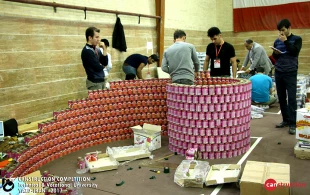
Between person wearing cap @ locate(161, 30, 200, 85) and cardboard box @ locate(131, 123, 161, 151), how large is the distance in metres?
0.91

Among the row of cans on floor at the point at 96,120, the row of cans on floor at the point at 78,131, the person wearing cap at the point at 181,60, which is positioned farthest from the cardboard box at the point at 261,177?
the row of cans on floor at the point at 78,131

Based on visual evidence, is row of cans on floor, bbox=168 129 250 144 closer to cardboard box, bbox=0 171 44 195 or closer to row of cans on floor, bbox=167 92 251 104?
row of cans on floor, bbox=167 92 251 104

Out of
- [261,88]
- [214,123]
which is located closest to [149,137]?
[214,123]

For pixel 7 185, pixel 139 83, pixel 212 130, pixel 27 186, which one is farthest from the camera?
pixel 139 83

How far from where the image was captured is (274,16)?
12398 mm

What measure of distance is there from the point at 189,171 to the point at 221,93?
1182 mm

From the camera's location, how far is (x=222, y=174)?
3756 millimetres

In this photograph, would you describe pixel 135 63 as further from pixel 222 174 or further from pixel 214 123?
pixel 222 174

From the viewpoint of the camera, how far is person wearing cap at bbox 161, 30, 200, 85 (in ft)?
16.6

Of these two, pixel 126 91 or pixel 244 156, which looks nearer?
pixel 244 156

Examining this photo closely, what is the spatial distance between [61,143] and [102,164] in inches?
38.8

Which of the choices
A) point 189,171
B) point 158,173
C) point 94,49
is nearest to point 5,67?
point 94,49

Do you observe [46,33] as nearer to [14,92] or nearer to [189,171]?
[14,92]

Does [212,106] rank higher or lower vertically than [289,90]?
lower
